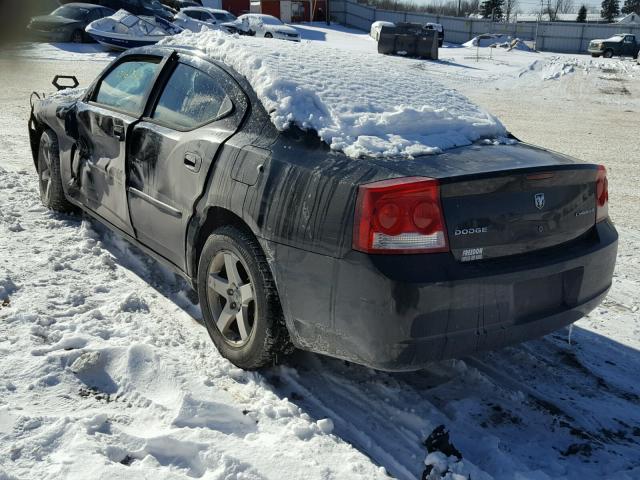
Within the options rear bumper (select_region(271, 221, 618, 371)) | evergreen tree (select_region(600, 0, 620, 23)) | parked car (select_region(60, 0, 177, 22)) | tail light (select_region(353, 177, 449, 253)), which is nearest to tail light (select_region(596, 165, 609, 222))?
rear bumper (select_region(271, 221, 618, 371))

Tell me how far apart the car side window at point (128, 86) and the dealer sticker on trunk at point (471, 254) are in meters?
2.35

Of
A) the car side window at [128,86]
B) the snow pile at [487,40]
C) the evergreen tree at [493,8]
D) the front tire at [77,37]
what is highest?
the evergreen tree at [493,8]

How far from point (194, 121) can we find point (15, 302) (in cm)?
154

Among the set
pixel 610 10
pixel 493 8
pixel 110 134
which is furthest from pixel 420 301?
pixel 610 10

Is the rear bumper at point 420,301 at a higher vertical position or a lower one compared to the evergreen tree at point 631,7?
lower

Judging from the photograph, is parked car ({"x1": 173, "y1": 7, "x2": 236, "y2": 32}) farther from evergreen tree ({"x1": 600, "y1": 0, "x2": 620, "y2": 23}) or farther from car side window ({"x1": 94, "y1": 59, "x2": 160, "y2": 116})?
evergreen tree ({"x1": 600, "y1": 0, "x2": 620, "y2": 23})

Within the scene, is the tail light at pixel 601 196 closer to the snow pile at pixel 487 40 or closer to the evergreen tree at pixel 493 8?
the snow pile at pixel 487 40

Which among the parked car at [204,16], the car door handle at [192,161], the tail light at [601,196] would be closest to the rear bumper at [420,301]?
the tail light at [601,196]

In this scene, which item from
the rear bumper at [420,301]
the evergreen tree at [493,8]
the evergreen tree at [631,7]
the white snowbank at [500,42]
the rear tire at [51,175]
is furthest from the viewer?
the evergreen tree at [631,7]

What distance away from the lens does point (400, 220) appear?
251 cm

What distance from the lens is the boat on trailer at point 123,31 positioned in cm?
2205

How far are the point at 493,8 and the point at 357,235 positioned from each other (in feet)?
279

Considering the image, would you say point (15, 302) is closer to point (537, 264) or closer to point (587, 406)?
point (537, 264)

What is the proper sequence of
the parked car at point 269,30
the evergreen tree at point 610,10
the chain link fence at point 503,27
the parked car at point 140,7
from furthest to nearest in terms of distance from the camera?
the evergreen tree at point 610,10
the chain link fence at point 503,27
the parked car at point 269,30
the parked car at point 140,7
